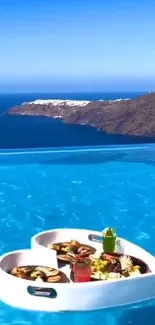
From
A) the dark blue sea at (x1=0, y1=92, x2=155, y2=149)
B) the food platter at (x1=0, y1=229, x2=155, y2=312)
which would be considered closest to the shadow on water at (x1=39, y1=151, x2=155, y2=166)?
the dark blue sea at (x1=0, y1=92, x2=155, y2=149)

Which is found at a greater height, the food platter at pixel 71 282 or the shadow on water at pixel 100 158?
the shadow on water at pixel 100 158

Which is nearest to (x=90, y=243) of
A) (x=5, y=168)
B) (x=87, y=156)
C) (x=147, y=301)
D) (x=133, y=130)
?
(x=147, y=301)

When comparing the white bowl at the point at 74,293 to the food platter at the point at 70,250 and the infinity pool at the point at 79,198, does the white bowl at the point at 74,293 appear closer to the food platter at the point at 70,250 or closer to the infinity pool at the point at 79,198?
the infinity pool at the point at 79,198

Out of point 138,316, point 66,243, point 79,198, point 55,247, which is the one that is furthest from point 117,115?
point 138,316

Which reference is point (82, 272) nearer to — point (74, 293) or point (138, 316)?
point (74, 293)

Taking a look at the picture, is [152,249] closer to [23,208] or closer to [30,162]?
[23,208]

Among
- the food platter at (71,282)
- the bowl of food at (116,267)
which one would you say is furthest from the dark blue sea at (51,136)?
the bowl of food at (116,267)

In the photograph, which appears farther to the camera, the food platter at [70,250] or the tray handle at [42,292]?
the food platter at [70,250]
